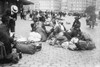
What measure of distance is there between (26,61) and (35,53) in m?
1.11

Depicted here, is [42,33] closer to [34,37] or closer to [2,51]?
[34,37]

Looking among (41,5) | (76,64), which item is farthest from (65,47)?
(41,5)

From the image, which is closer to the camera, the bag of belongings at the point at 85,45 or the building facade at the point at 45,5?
the bag of belongings at the point at 85,45

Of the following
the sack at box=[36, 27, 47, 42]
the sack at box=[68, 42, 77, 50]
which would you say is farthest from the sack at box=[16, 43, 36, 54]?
the sack at box=[36, 27, 47, 42]

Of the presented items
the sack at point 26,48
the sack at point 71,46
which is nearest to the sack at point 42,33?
the sack at point 71,46

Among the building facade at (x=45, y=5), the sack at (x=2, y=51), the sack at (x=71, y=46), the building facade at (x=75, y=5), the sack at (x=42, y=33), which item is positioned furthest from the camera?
the building facade at (x=45, y=5)

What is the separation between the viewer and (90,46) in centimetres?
877

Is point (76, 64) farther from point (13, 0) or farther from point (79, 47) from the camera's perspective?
point (13, 0)

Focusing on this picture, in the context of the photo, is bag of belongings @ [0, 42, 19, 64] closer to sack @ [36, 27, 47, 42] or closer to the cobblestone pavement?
the cobblestone pavement

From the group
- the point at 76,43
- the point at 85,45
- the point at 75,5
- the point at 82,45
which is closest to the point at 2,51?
the point at 76,43

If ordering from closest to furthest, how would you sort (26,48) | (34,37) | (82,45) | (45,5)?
1. (26,48)
2. (82,45)
3. (34,37)
4. (45,5)

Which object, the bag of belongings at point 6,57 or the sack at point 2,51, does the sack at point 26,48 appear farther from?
the sack at point 2,51

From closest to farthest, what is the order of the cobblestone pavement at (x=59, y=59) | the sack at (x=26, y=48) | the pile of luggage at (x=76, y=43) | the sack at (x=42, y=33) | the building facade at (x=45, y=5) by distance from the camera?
1. the cobblestone pavement at (x=59, y=59)
2. the sack at (x=26, y=48)
3. the pile of luggage at (x=76, y=43)
4. the sack at (x=42, y=33)
5. the building facade at (x=45, y=5)

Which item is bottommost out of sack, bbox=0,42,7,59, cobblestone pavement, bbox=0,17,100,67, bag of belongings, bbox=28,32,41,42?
cobblestone pavement, bbox=0,17,100,67
